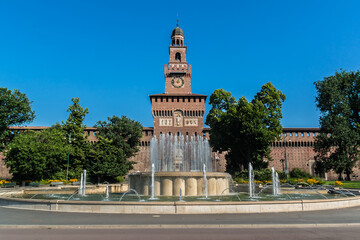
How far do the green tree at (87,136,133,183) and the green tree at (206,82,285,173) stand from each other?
1124 cm

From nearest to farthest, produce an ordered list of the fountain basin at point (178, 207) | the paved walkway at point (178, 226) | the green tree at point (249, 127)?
the paved walkway at point (178, 226) < the fountain basin at point (178, 207) < the green tree at point (249, 127)

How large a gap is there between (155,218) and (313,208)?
5276 millimetres

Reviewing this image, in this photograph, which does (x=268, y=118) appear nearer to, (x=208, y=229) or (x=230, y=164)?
(x=230, y=164)

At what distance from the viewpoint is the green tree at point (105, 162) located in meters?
33.8

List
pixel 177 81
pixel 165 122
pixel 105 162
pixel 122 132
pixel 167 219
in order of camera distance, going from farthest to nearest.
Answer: pixel 177 81 < pixel 165 122 < pixel 122 132 < pixel 105 162 < pixel 167 219

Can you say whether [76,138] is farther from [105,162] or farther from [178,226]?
[178,226]

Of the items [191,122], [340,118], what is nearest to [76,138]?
[191,122]

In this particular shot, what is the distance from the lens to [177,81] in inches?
2009

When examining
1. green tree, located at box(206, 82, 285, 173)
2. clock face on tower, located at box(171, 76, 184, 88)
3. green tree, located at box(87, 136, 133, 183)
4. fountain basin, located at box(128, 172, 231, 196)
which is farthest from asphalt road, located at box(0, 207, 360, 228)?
clock face on tower, located at box(171, 76, 184, 88)

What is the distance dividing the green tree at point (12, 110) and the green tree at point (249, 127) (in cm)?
2261

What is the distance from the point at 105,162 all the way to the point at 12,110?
13369 mm

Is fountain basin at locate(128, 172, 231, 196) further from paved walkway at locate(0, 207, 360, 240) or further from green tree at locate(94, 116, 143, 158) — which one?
green tree at locate(94, 116, 143, 158)

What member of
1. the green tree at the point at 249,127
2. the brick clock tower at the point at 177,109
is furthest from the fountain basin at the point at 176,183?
the brick clock tower at the point at 177,109

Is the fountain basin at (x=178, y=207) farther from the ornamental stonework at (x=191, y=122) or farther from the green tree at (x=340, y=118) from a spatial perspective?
the ornamental stonework at (x=191, y=122)
